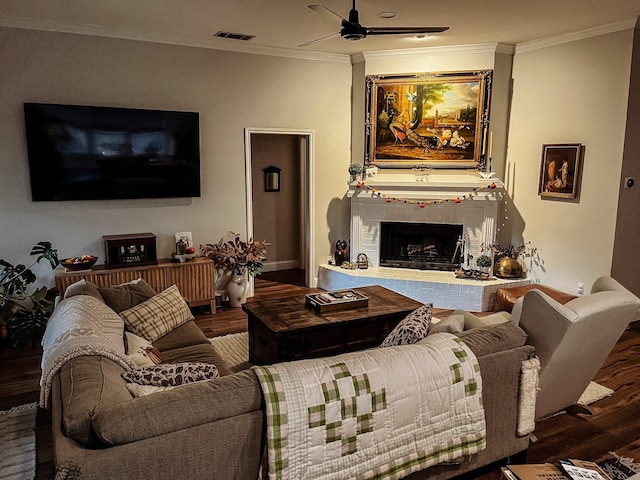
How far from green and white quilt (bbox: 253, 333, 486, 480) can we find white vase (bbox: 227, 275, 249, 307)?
360cm

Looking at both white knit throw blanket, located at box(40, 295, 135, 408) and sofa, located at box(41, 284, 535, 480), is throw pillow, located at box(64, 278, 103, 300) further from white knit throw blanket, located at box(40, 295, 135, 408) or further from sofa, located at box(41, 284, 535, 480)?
sofa, located at box(41, 284, 535, 480)

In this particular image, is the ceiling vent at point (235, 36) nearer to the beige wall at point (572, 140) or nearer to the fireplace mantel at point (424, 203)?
the fireplace mantel at point (424, 203)

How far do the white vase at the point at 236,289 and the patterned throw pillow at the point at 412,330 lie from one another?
310cm

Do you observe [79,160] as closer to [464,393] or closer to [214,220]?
[214,220]

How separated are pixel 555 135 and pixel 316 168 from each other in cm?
279

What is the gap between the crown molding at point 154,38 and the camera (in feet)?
14.9

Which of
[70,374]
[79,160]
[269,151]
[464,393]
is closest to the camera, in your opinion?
[70,374]

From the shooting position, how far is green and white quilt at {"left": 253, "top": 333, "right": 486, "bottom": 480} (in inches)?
77.0

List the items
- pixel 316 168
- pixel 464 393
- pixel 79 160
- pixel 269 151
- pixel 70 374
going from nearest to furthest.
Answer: pixel 70 374
pixel 464 393
pixel 79 160
pixel 316 168
pixel 269 151

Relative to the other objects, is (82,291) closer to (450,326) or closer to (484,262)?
(450,326)

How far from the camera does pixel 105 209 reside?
5137 mm

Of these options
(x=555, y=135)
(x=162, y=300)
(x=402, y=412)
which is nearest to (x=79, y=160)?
(x=162, y=300)

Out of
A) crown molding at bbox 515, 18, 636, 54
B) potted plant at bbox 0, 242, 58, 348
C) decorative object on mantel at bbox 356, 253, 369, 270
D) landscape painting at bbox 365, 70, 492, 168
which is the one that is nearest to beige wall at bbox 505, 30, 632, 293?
crown molding at bbox 515, 18, 636, 54

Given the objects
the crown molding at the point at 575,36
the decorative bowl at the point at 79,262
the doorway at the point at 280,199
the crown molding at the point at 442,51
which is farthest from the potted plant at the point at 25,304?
the crown molding at the point at 575,36
